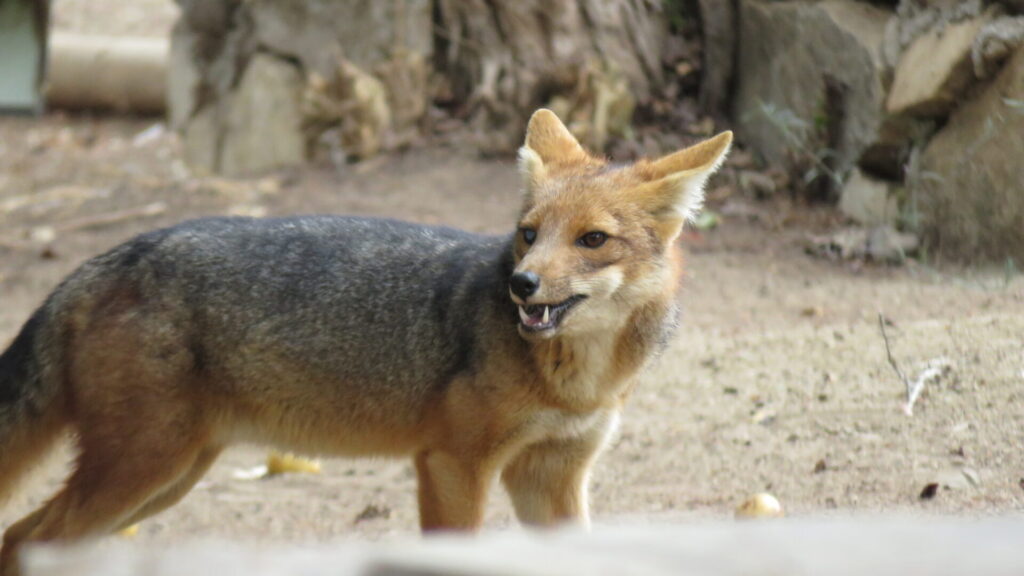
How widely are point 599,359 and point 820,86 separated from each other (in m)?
5.01

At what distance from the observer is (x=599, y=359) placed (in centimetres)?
507

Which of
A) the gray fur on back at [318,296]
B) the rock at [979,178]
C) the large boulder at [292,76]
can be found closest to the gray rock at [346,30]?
the large boulder at [292,76]

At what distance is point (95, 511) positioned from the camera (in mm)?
5000

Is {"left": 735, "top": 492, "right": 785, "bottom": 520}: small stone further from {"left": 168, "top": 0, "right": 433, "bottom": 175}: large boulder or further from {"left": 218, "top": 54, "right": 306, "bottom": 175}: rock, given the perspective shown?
{"left": 218, "top": 54, "right": 306, "bottom": 175}: rock

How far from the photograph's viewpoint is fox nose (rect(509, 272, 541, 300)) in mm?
4543

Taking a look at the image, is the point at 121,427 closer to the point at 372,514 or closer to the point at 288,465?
the point at 372,514

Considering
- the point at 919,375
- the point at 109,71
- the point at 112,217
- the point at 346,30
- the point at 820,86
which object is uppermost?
the point at 820,86

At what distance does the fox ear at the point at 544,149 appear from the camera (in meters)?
5.25

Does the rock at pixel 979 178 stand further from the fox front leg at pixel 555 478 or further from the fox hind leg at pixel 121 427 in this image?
the fox hind leg at pixel 121 427

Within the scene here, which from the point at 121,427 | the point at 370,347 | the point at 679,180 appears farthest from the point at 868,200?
the point at 121,427

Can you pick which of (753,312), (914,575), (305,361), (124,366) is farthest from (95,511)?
(753,312)

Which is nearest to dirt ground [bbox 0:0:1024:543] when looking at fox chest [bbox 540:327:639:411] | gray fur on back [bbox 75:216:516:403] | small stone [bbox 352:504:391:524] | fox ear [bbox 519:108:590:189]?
small stone [bbox 352:504:391:524]

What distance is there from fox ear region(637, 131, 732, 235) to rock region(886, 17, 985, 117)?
11.5 feet

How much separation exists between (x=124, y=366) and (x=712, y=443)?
2984 millimetres
